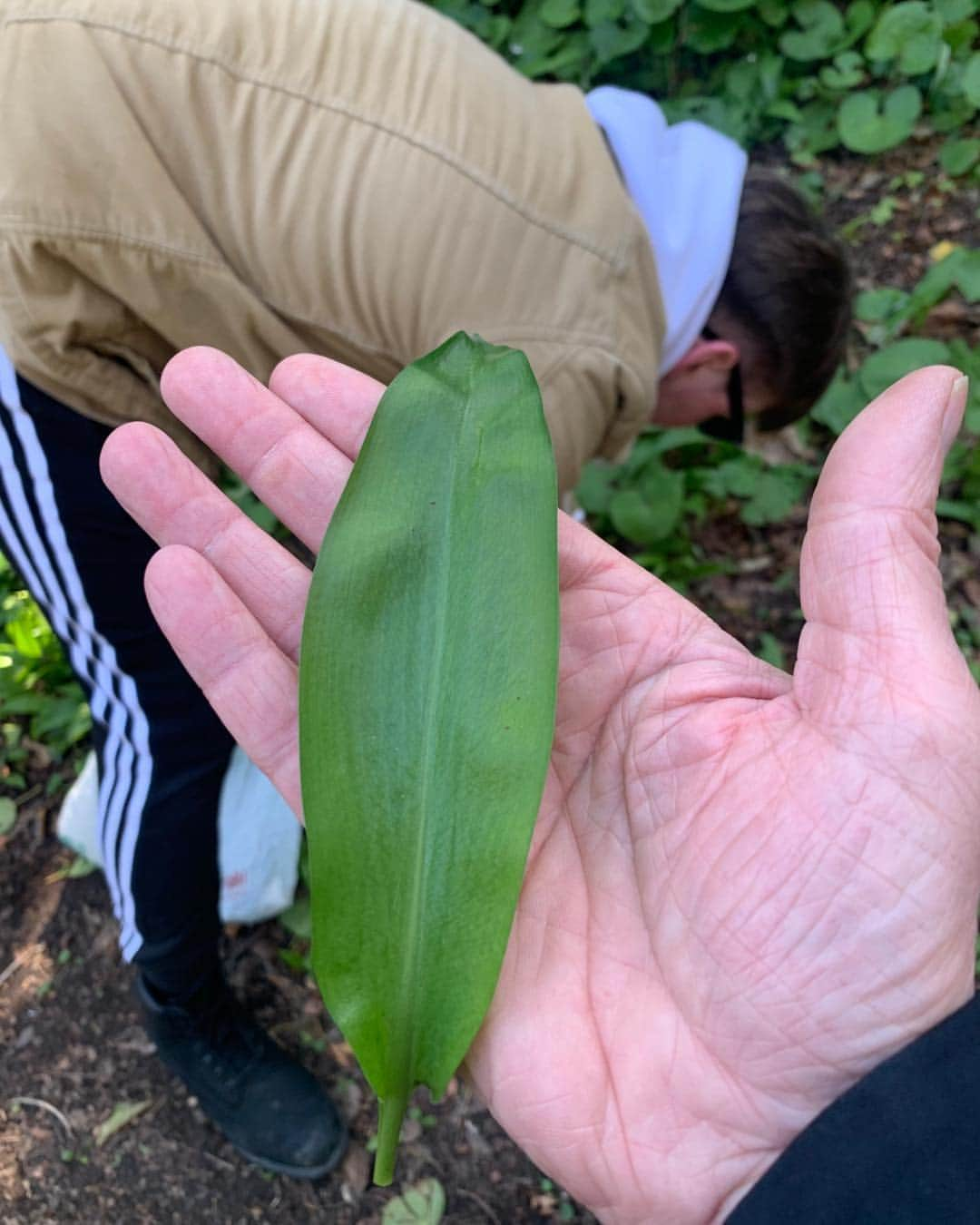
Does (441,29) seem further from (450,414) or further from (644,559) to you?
(644,559)

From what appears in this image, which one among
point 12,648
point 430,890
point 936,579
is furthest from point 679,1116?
point 12,648

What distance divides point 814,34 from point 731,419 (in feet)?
4.51

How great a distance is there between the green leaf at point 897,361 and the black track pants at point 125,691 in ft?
5.37

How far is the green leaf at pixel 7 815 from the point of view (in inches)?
80.6

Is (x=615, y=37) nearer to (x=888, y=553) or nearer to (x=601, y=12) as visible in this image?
(x=601, y=12)

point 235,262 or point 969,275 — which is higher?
point 235,262

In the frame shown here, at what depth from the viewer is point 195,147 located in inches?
53.4

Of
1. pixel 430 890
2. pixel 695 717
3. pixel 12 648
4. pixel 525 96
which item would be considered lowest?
pixel 12 648

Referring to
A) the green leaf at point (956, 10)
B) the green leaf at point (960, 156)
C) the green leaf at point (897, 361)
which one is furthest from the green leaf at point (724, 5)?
the green leaf at point (897, 361)

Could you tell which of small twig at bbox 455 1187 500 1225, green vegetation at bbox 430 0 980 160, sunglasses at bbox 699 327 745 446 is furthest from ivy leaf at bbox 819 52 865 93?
small twig at bbox 455 1187 500 1225

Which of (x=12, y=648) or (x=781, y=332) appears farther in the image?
(x=12, y=648)

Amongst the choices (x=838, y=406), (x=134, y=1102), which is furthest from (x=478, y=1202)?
(x=838, y=406)

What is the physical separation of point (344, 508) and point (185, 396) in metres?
0.30

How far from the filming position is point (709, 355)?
6.28ft
